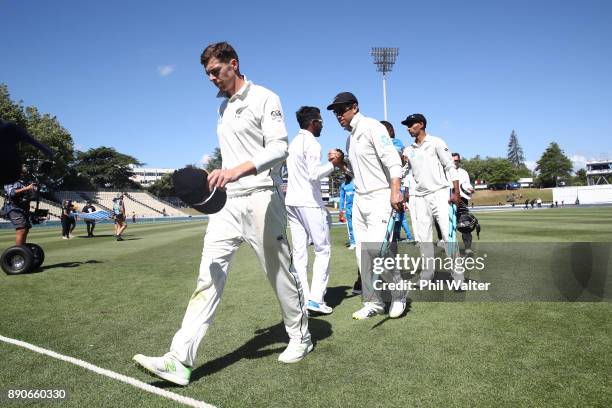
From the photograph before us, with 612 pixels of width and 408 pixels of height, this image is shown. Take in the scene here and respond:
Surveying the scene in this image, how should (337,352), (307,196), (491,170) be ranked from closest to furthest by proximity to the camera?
(337,352), (307,196), (491,170)

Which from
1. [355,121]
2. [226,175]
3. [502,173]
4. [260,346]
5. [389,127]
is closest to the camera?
[226,175]

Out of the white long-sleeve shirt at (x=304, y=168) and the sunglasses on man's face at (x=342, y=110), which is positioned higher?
the sunglasses on man's face at (x=342, y=110)

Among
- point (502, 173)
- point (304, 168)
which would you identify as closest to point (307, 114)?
point (304, 168)

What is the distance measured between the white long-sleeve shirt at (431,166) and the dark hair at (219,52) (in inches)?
144

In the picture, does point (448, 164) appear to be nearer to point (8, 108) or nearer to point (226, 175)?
point (226, 175)

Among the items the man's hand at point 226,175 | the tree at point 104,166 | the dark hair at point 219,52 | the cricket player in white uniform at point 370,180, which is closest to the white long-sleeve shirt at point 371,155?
the cricket player in white uniform at point 370,180

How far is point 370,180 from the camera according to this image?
477 cm

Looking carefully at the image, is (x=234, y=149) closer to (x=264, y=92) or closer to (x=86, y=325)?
(x=264, y=92)

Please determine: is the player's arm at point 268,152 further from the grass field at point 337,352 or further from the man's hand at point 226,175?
the grass field at point 337,352

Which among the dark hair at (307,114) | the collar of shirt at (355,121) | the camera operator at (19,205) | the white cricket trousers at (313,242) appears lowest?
the white cricket trousers at (313,242)

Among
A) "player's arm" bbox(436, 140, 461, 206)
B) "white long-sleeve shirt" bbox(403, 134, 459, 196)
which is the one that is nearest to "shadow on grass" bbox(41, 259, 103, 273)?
"white long-sleeve shirt" bbox(403, 134, 459, 196)

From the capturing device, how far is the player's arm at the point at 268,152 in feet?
9.39

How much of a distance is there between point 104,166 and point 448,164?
3812 inches

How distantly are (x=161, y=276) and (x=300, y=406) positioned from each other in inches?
237
